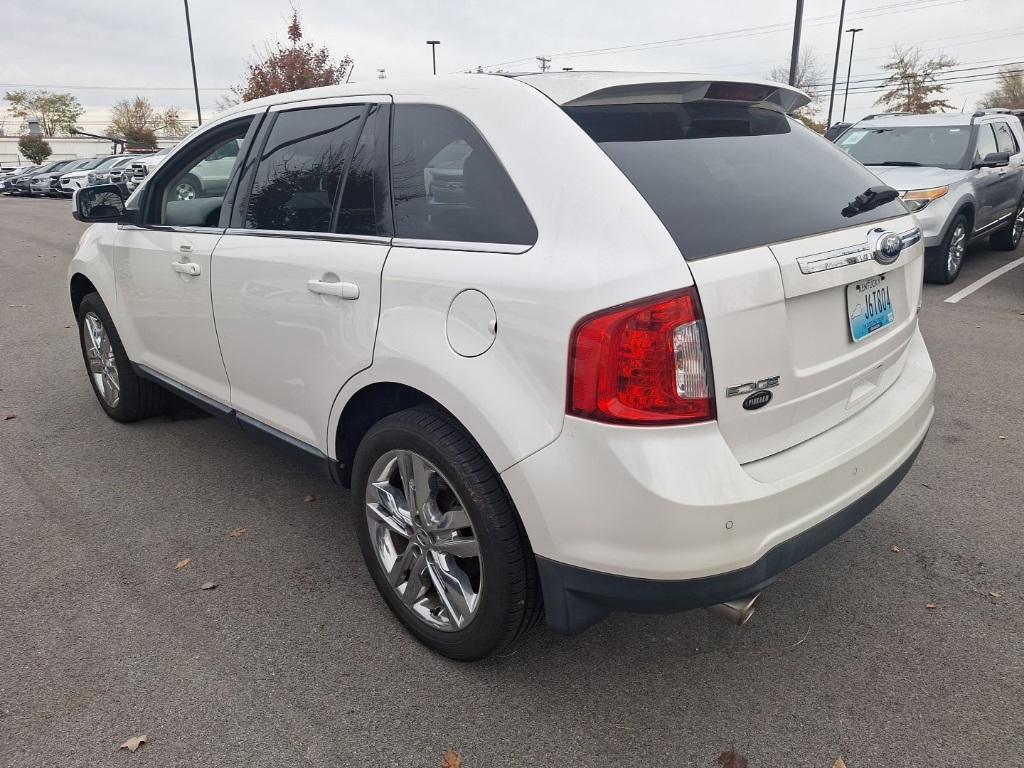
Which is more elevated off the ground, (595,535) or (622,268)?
(622,268)

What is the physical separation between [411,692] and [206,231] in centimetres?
212

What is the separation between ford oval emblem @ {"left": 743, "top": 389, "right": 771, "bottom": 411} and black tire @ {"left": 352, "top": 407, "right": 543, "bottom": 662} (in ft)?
2.26

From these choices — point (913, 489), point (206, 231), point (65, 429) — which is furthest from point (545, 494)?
point (65, 429)

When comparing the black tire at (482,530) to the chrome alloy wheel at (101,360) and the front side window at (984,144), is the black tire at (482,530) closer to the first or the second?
the chrome alloy wheel at (101,360)

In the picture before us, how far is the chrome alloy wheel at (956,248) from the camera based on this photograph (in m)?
8.44

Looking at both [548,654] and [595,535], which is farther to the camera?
[548,654]

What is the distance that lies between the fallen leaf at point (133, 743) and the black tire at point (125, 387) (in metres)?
2.60

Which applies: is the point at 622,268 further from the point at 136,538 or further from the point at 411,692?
the point at 136,538

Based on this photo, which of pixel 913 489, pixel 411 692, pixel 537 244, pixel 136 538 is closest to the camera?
pixel 537 244

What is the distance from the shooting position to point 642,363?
192 centimetres

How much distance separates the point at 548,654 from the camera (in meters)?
2.63

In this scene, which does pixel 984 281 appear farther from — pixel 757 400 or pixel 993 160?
pixel 757 400

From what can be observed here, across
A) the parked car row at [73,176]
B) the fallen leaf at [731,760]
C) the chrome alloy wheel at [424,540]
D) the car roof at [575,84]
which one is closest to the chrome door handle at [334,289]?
the chrome alloy wheel at [424,540]

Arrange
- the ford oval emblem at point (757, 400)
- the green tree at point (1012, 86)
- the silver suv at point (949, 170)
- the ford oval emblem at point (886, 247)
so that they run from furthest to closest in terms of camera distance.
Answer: the green tree at point (1012, 86)
the silver suv at point (949, 170)
the ford oval emblem at point (886, 247)
the ford oval emblem at point (757, 400)
